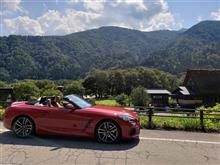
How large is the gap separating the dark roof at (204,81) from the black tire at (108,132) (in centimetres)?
5080

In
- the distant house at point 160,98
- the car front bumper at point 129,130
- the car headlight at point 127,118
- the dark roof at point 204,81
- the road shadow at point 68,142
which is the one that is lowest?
the distant house at point 160,98

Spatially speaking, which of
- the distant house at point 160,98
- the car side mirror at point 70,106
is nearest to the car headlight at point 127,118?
the car side mirror at point 70,106

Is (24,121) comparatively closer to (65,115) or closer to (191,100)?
(65,115)

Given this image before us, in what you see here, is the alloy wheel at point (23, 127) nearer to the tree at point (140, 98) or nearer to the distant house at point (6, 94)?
the tree at point (140, 98)

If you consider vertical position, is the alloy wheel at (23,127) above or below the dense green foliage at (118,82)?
below

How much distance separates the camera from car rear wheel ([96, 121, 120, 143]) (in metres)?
7.80

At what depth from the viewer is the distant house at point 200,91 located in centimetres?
5494

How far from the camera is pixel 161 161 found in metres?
6.42

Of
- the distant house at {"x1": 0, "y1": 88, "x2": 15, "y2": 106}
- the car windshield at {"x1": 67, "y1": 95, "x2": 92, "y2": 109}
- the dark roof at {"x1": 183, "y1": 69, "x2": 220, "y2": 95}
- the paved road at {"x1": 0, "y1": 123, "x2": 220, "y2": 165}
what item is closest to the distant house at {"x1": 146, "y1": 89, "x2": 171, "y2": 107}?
the dark roof at {"x1": 183, "y1": 69, "x2": 220, "y2": 95}

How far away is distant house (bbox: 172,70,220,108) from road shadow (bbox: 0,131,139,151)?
48881mm

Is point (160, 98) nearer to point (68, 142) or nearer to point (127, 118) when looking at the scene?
point (127, 118)

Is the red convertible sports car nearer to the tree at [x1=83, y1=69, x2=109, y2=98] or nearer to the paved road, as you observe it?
the paved road

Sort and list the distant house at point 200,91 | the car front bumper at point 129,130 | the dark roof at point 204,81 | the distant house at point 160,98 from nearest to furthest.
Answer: the car front bumper at point 129,130 < the distant house at point 200,91 < the dark roof at point 204,81 < the distant house at point 160,98

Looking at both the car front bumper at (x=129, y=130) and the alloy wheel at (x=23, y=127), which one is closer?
the car front bumper at (x=129, y=130)
